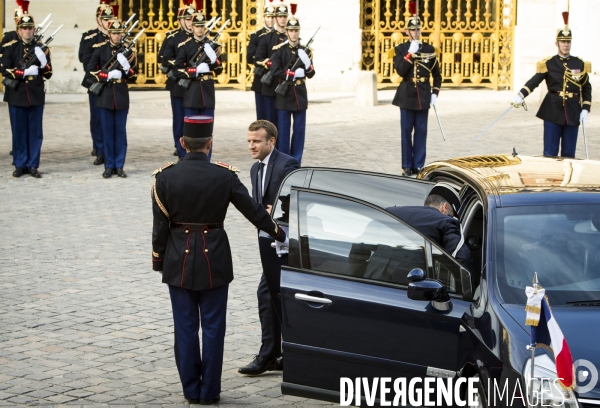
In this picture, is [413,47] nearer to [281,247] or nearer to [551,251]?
[281,247]

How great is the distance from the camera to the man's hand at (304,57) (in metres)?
15.7

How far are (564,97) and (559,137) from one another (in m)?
0.59

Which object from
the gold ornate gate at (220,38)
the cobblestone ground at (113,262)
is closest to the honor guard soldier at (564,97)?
the cobblestone ground at (113,262)

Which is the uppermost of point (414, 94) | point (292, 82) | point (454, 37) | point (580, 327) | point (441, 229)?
Answer: point (454, 37)

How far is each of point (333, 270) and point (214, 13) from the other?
19.2 meters

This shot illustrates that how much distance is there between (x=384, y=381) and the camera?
571 cm

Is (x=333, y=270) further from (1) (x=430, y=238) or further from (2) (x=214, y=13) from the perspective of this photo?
(2) (x=214, y=13)

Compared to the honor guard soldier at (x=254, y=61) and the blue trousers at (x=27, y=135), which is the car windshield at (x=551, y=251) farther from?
the honor guard soldier at (x=254, y=61)

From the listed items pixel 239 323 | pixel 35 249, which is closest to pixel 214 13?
pixel 35 249

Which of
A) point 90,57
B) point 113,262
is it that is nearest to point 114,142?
point 90,57

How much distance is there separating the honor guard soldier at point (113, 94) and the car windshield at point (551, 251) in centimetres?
925

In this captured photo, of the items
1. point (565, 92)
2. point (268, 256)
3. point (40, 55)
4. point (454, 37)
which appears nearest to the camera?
point (268, 256)

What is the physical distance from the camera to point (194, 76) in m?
15.6

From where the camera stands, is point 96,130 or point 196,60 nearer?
point 196,60
